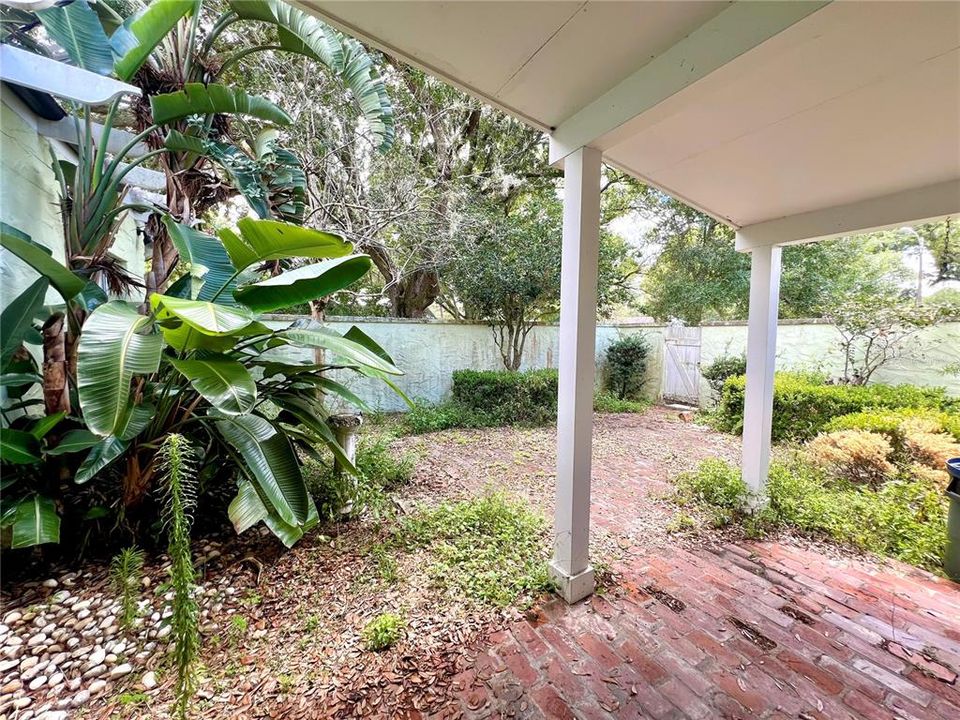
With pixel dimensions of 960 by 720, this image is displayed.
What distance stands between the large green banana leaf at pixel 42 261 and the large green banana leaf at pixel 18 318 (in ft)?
0.54

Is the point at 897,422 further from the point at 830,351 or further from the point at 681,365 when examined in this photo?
the point at 681,365

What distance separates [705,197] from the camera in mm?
2676

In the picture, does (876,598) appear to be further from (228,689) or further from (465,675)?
(228,689)

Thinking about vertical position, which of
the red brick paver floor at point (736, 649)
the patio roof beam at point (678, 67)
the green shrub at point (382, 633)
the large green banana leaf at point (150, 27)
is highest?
the large green banana leaf at point (150, 27)

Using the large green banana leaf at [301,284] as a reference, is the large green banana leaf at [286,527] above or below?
below

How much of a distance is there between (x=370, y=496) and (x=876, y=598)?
10.7 ft

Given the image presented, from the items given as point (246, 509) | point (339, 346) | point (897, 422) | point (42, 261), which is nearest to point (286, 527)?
point (246, 509)

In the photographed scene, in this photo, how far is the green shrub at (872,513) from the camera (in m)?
2.55

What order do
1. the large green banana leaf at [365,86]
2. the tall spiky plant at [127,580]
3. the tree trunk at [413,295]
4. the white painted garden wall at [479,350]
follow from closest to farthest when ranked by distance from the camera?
the tall spiky plant at [127,580], the large green banana leaf at [365,86], the white painted garden wall at [479,350], the tree trunk at [413,295]

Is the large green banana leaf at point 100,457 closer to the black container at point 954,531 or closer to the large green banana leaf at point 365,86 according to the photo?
the large green banana leaf at point 365,86

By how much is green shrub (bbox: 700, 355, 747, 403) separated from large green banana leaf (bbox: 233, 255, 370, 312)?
6582 mm

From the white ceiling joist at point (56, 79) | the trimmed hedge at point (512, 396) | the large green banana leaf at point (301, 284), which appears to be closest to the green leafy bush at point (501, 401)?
the trimmed hedge at point (512, 396)

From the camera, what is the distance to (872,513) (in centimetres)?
286

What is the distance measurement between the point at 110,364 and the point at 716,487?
4104mm
